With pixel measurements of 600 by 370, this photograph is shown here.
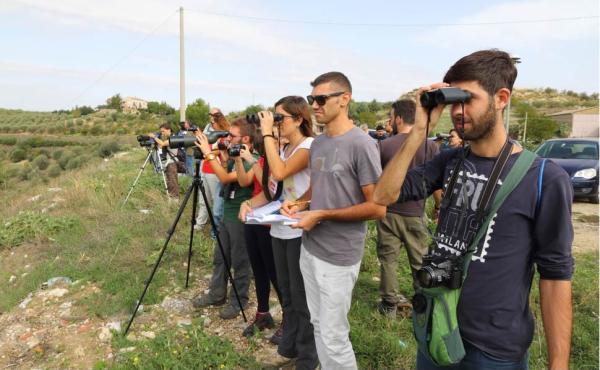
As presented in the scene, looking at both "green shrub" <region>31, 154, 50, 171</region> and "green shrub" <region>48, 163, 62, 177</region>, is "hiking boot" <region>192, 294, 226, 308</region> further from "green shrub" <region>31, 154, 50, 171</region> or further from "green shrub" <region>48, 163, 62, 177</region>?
"green shrub" <region>31, 154, 50, 171</region>

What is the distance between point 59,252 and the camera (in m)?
5.24

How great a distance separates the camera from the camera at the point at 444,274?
1.39 metres

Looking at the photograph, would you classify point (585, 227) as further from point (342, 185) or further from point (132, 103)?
point (132, 103)

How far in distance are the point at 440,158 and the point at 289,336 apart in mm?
1821

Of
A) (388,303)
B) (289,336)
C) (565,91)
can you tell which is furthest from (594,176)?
(565,91)

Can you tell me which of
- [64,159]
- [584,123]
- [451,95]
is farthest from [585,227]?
[584,123]

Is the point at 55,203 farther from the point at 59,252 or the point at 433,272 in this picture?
the point at 433,272

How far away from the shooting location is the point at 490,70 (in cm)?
134

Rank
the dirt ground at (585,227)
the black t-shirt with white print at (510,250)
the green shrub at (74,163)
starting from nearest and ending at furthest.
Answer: the black t-shirt with white print at (510,250) → the dirt ground at (585,227) → the green shrub at (74,163)

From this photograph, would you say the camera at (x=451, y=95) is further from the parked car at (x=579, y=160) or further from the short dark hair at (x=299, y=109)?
the parked car at (x=579, y=160)

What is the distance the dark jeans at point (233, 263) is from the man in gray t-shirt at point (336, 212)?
53.9 inches

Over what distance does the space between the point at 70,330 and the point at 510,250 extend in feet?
12.0

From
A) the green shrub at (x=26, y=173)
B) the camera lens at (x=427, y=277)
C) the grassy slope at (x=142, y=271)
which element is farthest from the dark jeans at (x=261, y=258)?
the green shrub at (x=26, y=173)

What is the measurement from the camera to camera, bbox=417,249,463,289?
139 cm
